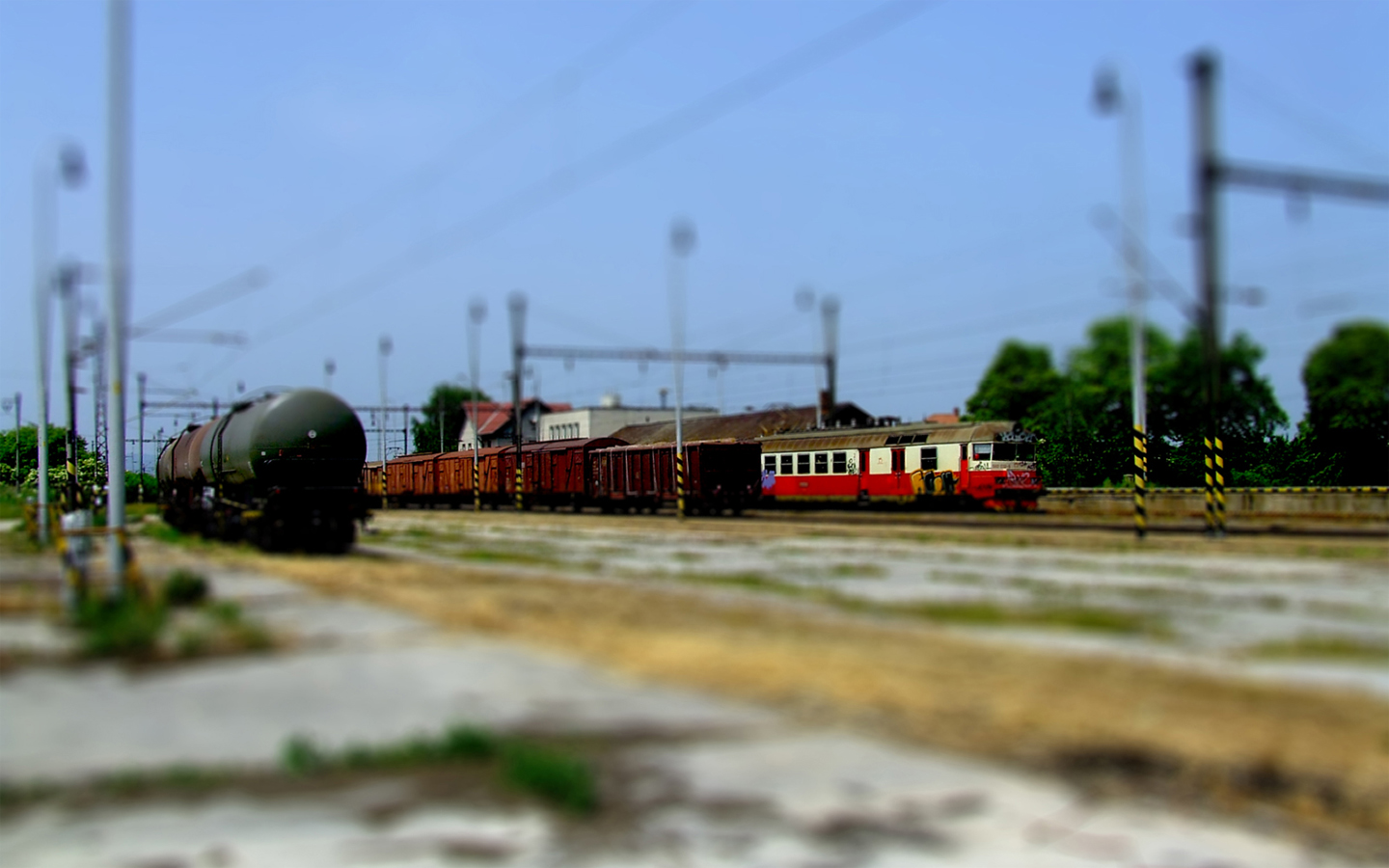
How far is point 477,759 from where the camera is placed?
26.5 feet

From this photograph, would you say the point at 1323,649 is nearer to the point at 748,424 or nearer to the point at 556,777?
the point at 556,777

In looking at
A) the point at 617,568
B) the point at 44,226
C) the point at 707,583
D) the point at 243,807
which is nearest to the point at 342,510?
the point at 617,568

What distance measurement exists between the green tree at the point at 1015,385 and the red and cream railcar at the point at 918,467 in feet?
137

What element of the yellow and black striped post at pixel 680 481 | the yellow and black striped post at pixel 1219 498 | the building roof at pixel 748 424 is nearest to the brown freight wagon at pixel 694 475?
the yellow and black striped post at pixel 680 481

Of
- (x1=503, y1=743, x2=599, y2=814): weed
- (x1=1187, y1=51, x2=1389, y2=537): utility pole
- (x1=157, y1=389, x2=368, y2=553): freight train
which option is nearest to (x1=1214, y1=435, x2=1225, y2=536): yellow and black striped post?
(x1=1187, y1=51, x2=1389, y2=537): utility pole

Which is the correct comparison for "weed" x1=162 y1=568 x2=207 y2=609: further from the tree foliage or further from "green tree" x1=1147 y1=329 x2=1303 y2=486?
the tree foliage

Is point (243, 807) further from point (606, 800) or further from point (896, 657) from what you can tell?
point (896, 657)

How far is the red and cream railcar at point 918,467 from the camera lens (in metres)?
42.0

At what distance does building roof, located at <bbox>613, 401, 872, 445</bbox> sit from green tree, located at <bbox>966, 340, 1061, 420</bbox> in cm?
1327

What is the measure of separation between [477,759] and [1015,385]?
89.9m

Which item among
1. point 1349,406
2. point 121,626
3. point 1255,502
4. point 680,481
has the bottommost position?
point 1255,502

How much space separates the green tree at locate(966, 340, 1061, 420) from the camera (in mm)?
91062

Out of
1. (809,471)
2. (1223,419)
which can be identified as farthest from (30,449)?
(1223,419)

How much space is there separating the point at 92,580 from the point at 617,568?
7982 mm
